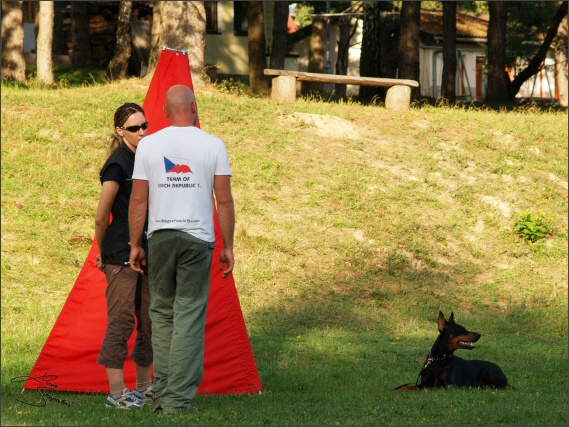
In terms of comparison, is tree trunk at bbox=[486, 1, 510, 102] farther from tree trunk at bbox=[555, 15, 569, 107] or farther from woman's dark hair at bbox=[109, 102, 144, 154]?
woman's dark hair at bbox=[109, 102, 144, 154]

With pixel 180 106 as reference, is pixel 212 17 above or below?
above

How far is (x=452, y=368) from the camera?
26.5 feet

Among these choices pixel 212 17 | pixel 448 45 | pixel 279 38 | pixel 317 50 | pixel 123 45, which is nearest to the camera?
pixel 123 45

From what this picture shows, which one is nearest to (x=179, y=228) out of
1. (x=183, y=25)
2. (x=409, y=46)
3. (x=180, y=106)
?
(x=180, y=106)

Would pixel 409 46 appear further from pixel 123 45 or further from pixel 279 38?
pixel 123 45

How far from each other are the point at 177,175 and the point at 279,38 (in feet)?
77.0

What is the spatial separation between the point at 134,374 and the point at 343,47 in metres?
36.2

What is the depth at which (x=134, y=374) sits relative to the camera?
285 inches

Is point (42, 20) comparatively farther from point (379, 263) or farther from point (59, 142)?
point (379, 263)

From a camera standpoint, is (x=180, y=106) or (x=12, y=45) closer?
(x=180, y=106)

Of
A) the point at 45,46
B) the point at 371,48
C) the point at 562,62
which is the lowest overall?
the point at 45,46

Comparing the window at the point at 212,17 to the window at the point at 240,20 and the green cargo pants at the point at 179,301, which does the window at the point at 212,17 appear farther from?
the green cargo pants at the point at 179,301

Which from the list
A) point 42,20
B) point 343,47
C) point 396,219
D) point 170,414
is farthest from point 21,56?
point 343,47

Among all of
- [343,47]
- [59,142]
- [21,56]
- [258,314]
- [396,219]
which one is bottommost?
[258,314]
